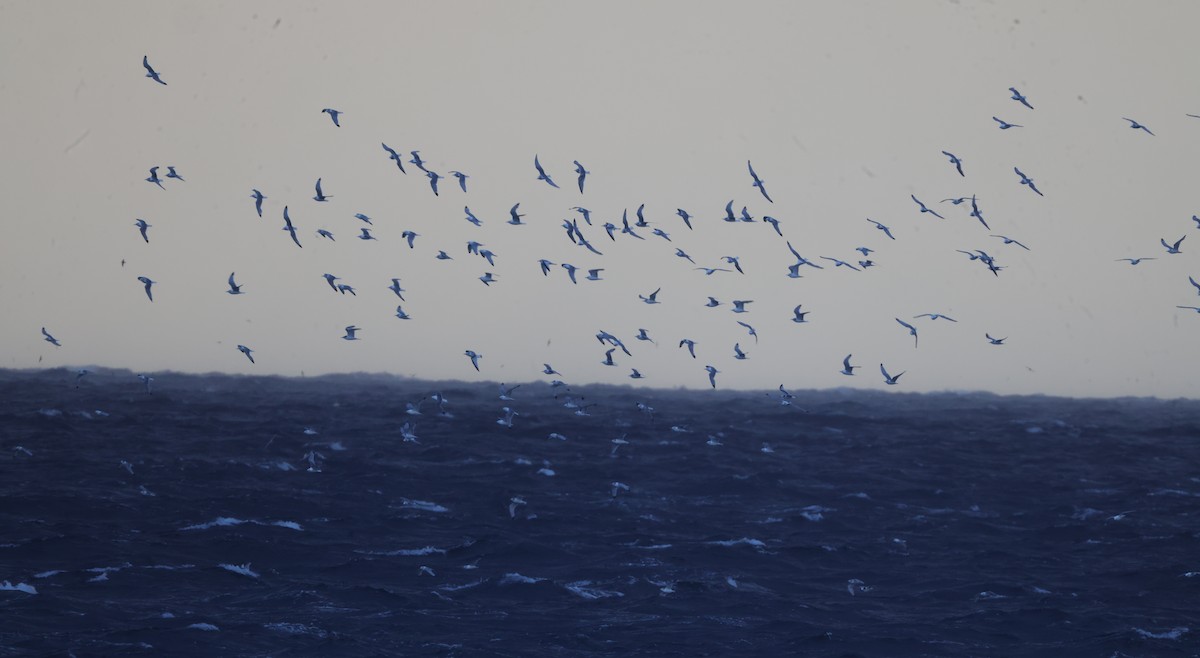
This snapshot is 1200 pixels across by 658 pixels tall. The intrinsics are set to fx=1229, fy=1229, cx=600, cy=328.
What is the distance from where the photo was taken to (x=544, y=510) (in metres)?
41.7

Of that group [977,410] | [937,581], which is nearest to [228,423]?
[937,581]

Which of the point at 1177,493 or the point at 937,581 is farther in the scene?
the point at 1177,493

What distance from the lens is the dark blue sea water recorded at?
97.4 ft

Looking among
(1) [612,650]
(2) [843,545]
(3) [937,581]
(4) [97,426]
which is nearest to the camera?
(1) [612,650]

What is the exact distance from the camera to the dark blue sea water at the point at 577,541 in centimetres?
2969

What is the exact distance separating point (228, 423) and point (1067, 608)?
1680 inches

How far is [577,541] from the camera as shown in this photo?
37781 mm

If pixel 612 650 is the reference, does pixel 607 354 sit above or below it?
above

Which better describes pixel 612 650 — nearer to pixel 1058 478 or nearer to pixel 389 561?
pixel 389 561

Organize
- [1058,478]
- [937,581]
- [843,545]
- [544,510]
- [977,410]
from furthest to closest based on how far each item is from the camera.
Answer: [977,410]
[1058,478]
[544,510]
[843,545]
[937,581]

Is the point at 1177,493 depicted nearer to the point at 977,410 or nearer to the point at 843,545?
the point at 843,545

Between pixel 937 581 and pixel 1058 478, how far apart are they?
1919 centimetres

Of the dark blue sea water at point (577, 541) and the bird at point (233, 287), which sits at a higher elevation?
the bird at point (233, 287)

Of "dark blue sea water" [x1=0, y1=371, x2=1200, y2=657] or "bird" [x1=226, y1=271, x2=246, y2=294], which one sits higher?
"bird" [x1=226, y1=271, x2=246, y2=294]
